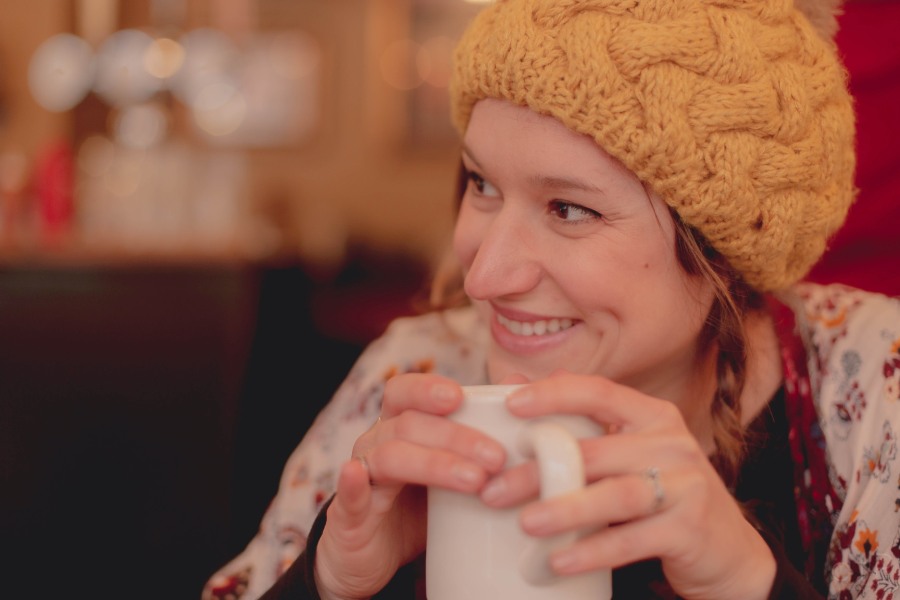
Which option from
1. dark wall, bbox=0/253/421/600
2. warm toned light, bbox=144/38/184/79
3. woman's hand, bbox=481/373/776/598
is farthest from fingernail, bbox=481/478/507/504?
warm toned light, bbox=144/38/184/79

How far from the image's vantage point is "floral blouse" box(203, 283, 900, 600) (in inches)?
38.0

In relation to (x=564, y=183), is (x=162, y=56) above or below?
above

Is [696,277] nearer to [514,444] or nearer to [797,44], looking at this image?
[797,44]

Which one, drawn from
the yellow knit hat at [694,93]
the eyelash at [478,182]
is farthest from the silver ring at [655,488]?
the eyelash at [478,182]

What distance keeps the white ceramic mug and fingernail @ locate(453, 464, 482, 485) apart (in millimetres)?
26

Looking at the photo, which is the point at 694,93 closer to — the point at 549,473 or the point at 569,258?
the point at 569,258

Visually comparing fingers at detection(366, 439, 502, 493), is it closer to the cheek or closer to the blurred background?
the cheek

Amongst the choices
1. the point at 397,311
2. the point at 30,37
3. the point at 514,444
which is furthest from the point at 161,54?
the point at 514,444

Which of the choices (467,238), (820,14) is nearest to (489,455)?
(467,238)

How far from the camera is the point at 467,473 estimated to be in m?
0.66

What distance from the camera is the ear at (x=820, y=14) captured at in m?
1.09

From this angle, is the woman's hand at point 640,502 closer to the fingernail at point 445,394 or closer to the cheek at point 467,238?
the fingernail at point 445,394

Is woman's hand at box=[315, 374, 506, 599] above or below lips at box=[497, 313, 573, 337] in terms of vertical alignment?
below

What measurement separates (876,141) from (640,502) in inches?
35.9
